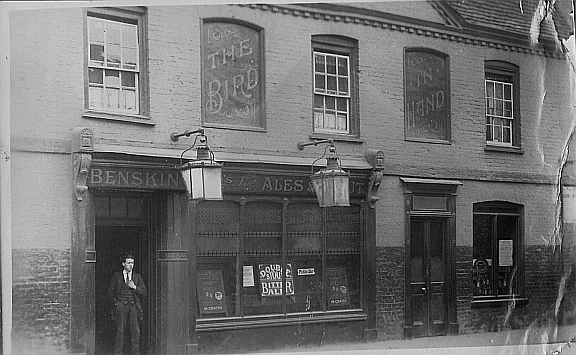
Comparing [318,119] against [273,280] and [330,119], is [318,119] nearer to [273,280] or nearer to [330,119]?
[330,119]

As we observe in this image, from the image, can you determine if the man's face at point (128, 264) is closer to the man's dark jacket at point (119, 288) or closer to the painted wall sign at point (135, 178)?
the man's dark jacket at point (119, 288)

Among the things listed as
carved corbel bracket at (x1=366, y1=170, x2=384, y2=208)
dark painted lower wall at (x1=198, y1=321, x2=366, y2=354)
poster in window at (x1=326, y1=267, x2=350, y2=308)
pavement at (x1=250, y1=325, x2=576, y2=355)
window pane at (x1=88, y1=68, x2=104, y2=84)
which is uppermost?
window pane at (x1=88, y1=68, x2=104, y2=84)

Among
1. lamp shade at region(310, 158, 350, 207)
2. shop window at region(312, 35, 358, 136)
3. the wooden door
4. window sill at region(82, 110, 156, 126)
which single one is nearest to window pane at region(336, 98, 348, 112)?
shop window at region(312, 35, 358, 136)

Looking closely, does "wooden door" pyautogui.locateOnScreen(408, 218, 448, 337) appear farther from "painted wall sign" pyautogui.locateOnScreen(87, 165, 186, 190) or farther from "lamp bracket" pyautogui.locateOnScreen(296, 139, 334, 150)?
"painted wall sign" pyautogui.locateOnScreen(87, 165, 186, 190)

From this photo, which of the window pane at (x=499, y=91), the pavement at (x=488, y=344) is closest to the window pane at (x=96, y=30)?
the pavement at (x=488, y=344)

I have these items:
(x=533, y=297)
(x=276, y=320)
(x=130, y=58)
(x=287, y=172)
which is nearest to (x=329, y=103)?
(x=287, y=172)

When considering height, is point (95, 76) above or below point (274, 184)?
above

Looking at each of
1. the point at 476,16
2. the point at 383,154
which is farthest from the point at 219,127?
the point at 476,16
